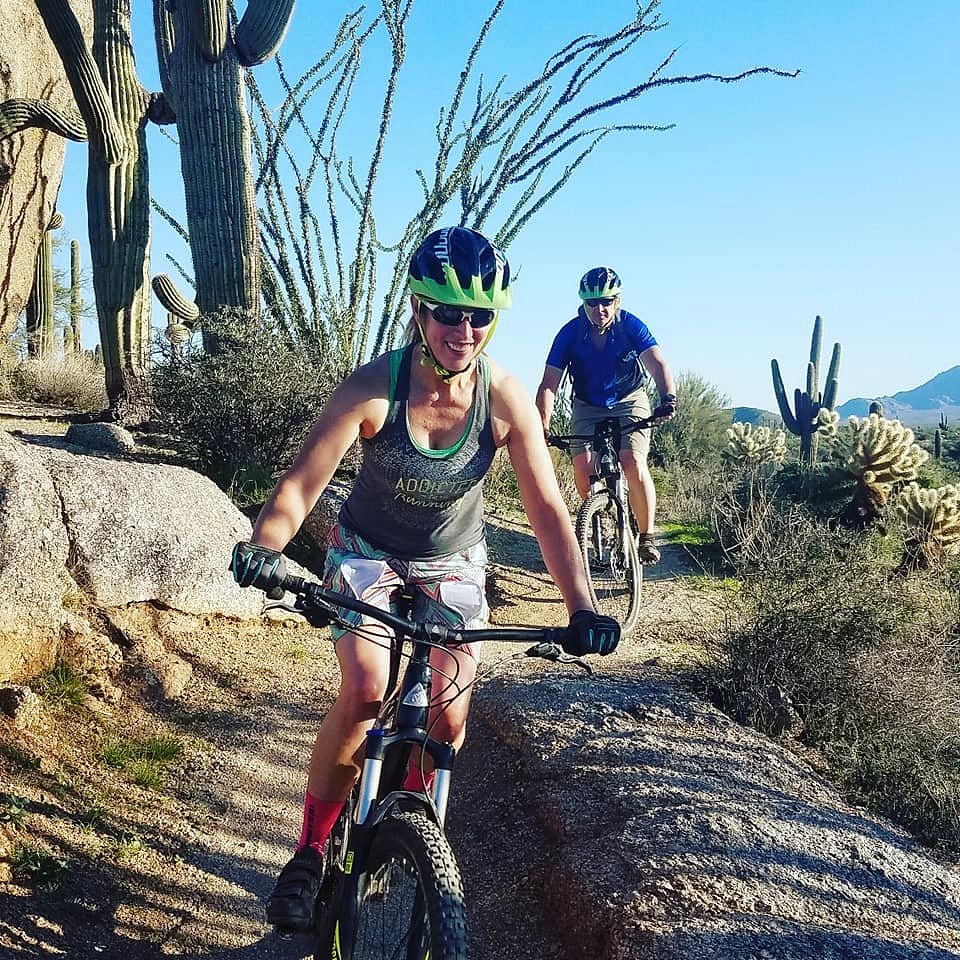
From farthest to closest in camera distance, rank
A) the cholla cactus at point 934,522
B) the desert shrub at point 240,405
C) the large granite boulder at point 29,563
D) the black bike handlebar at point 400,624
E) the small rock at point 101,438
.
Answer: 1. the cholla cactus at point 934,522
2. the desert shrub at point 240,405
3. the small rock at point 101,438
4. the large granite boulder at point 29,563
5. the black bike handlebar at point 400,624

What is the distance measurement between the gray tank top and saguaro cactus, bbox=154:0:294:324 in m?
6.73

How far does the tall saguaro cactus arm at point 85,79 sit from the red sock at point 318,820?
803cm

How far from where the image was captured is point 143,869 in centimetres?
374

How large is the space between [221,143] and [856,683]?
7.27 metres

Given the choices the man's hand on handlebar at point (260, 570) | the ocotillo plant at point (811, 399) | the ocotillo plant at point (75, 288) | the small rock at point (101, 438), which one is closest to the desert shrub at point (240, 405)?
the small rock at point (101, 438)

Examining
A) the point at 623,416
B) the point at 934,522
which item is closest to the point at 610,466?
the point at 623,416

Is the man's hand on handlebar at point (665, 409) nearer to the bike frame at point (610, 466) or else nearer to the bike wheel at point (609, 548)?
the bike frame at point (610, 466)

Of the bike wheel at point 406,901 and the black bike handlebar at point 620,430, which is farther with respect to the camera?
the black bike handlebar at point 620,430

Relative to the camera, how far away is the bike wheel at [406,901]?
2.18m

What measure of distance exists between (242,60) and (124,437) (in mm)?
3859

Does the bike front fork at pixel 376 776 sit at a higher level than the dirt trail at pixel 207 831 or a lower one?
higher

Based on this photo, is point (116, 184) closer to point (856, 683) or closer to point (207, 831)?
point (207, 831)

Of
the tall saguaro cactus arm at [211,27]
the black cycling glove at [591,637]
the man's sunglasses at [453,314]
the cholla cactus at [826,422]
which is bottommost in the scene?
the black cycling glove at [591,637]

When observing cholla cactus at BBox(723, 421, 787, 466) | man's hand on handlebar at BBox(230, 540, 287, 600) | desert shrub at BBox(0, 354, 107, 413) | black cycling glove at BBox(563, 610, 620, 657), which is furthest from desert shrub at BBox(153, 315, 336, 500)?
cholla cactus at BBox(723, 421, 787, 466)
